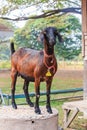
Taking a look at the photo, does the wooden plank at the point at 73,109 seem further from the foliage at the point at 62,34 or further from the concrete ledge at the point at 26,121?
the foliage at the point at 62,34

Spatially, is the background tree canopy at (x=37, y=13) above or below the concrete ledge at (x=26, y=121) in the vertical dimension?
above

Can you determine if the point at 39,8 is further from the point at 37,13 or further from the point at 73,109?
the point at 73,109

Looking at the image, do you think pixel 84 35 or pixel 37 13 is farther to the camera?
pixel 37 13

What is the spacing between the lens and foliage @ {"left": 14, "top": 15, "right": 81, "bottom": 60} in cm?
1177

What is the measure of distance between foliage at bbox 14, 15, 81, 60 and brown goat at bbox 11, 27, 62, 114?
22.9ft

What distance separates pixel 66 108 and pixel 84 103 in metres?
0.28

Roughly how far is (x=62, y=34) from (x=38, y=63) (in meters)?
9.32

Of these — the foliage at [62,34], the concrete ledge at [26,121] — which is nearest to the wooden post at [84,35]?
the concrete ledge at [26,121]

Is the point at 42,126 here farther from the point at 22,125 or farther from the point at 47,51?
the point at 47,51

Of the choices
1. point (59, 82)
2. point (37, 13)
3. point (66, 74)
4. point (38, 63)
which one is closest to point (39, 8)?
point (37, 13)

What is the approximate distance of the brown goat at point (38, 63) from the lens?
3.01 m

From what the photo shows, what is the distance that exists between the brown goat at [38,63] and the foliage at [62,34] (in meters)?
6.99

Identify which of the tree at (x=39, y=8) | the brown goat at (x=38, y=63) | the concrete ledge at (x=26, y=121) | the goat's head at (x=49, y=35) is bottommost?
the concrete ledge at (x=26, y=121)

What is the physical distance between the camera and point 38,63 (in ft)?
10.6
